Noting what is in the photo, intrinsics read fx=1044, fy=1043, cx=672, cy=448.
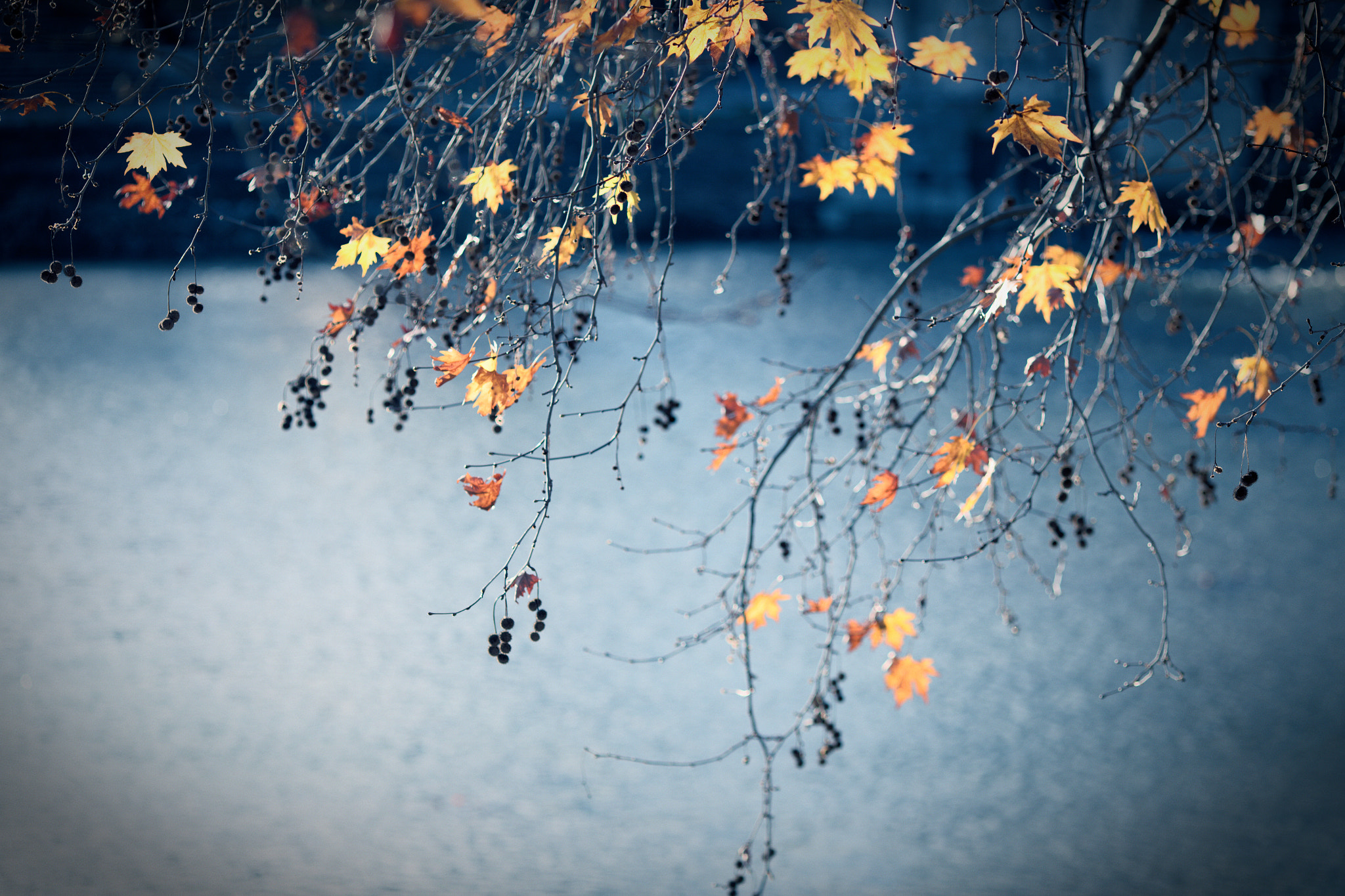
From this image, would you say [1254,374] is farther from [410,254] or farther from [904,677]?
[410,254]

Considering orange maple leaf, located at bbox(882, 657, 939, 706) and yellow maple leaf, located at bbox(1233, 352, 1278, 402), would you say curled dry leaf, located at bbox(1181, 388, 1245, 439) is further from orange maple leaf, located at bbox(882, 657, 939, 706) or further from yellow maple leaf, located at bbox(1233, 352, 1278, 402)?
orange maple leaf, located at bbox(882, 657, 939, 706)

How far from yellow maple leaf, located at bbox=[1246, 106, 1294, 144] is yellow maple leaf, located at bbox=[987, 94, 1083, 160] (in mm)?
884

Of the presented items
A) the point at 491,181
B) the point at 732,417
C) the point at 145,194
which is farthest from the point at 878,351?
the point at 145,194

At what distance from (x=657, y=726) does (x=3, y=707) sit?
1.98m

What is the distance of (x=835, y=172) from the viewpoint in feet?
7.70

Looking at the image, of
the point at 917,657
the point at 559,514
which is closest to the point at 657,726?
the point at 917,657

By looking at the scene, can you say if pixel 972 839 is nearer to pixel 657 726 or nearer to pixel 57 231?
pixel 657 726

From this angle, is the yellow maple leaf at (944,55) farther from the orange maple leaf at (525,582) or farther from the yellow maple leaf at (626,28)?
the orange maple leaf at (525,582)

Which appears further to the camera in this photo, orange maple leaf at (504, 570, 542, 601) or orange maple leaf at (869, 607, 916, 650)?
orange maple leaf at (869, 607, 916, 650)

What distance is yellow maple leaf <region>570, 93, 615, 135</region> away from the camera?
157 centimetres

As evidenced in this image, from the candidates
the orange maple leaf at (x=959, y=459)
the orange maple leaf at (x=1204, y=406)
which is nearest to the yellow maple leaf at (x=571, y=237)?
the orange maple leaf at (x=959, y=459)

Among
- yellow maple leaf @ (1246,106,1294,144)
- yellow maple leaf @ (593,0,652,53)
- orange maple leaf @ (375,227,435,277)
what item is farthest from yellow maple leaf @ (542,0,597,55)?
yellow maple leaf @ (1246,106,1294,144)

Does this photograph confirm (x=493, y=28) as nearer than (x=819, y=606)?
Yes

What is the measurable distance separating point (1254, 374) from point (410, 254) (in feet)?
5.65
